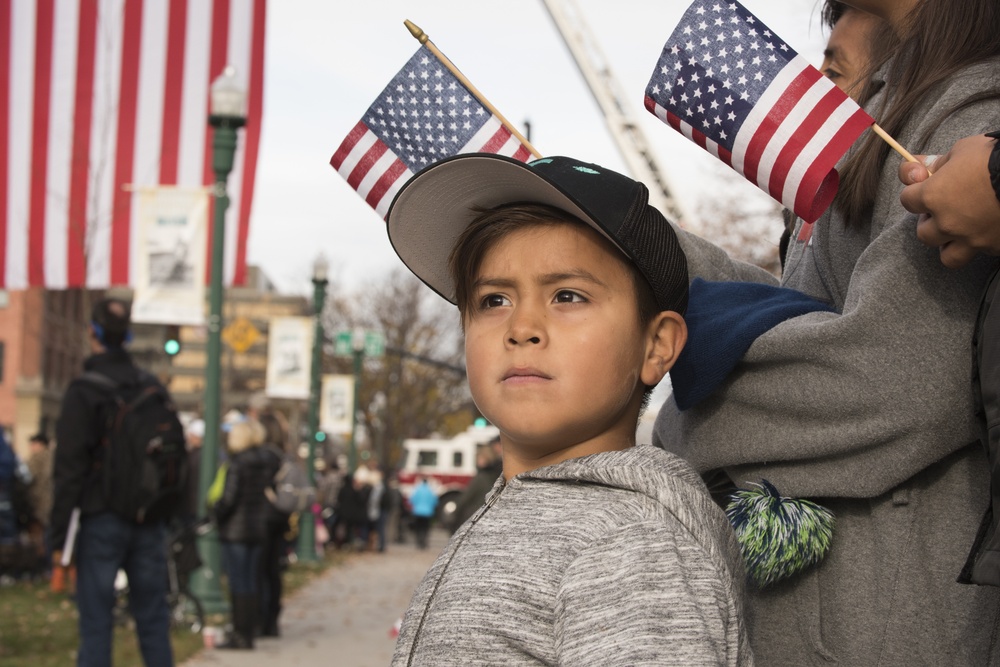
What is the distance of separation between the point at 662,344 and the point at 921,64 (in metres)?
0.64

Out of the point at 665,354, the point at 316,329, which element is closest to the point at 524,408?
the point at 665,354

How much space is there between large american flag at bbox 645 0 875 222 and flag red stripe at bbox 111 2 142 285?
37.0ft

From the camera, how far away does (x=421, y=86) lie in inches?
106

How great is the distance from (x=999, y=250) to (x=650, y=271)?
1.70 ft

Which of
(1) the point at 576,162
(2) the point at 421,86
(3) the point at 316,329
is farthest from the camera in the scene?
(3) the point at 316,329

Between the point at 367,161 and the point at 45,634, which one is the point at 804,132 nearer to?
the point at 367,161

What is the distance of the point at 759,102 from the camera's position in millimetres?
2193

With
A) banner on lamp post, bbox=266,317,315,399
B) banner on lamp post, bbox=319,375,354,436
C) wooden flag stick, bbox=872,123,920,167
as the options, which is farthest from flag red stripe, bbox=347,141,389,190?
banner on lamp post, bbox=319,375,354,436

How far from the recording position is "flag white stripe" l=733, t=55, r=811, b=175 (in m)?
2.16

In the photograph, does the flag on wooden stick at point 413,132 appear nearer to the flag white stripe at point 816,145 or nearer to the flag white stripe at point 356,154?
the flag white stripe at point 356,154

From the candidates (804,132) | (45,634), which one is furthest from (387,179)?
(45,634)

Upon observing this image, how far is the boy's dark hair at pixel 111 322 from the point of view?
7.21m

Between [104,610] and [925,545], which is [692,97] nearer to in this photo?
[925,545]

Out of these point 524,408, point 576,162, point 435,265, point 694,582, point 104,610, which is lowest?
point 104,610
